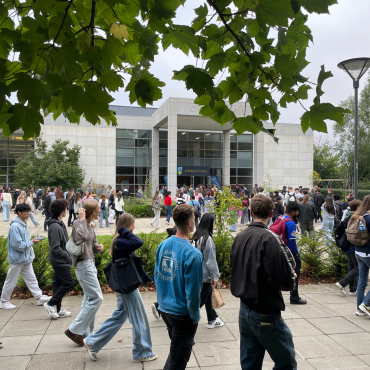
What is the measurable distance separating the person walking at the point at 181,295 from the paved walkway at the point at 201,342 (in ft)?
3.38

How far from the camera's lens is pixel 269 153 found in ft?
125

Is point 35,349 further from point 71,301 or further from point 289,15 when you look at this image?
point 289,15

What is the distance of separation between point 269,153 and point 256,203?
36444 millimetres

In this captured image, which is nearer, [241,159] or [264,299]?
[264,299]

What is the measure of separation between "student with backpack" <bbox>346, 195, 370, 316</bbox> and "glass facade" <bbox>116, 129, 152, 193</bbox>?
29.3m

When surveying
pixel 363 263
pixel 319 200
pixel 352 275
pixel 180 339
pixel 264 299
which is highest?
pixel 319 200

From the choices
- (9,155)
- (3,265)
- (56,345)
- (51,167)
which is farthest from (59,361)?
(9,155)

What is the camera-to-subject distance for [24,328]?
16.1ft

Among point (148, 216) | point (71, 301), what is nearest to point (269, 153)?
point (148, 216)

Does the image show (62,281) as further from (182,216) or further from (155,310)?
(182,216)

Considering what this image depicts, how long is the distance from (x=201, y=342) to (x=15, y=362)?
2.34 m

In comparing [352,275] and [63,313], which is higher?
[352,275]

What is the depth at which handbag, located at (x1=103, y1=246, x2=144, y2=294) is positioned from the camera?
382 centimetres

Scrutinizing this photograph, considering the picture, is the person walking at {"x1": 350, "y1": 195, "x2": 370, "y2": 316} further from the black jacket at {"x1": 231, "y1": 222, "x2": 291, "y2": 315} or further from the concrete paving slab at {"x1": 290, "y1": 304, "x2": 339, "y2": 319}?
the black jacket at {"x1": 231, "y1": 222, "x2": 291, "y2": 315}
